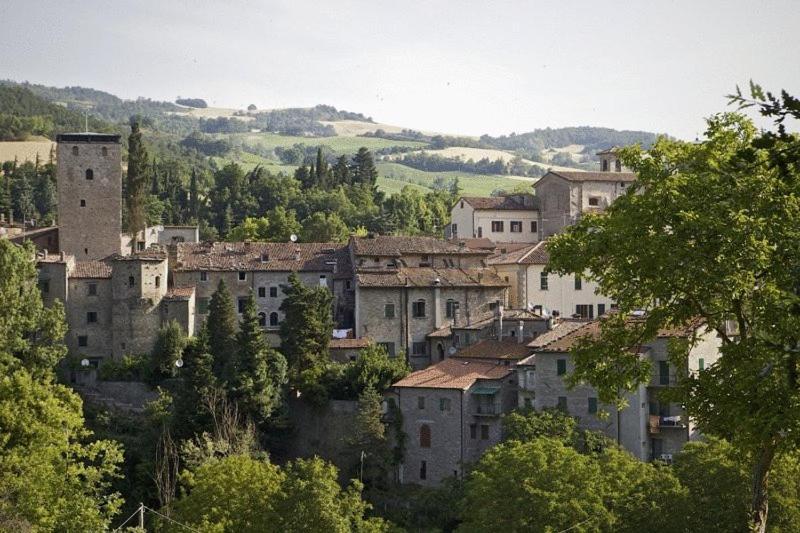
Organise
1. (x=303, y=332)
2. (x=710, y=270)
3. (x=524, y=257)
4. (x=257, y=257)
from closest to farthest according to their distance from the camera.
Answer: (x=710, y=270) → (x=303, y=332) → (x=257, y=257) → (x=524, y=257)

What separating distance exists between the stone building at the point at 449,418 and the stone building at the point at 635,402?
208 cm

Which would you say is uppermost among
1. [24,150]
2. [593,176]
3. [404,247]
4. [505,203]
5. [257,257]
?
[24,150]

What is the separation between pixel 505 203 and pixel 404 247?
15.9 meters

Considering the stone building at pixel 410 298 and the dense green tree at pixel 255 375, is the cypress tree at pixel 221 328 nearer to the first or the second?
the dense green tree at pixel 255 375

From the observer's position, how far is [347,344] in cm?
6744

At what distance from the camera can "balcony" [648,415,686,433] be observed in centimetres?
5606

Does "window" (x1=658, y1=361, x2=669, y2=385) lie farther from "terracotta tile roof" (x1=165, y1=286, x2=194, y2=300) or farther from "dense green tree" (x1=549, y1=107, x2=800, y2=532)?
"dense green tree" (x1=549, y1=107, x2=800, y2=532)

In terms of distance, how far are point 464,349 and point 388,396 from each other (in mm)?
4952

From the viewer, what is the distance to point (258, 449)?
194ft

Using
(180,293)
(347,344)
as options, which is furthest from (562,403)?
(180,293)

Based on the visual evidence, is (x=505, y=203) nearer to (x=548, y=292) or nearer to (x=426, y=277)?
(x=548, y=292)

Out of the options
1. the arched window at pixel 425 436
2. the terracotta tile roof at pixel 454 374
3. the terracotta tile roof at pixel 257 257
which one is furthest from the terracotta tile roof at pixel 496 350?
the terracotta tile roof at pixel 257 257

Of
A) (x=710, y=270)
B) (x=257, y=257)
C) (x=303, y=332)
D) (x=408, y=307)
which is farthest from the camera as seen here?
(x=257, y=257)

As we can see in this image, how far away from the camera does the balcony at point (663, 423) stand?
56.1 m
